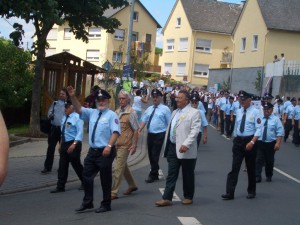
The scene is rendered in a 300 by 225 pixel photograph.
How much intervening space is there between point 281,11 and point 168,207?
36.7 meters

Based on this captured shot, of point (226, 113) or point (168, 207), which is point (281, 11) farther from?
point (168, 207)

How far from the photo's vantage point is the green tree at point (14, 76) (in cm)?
2133

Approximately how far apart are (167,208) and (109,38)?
179 ft

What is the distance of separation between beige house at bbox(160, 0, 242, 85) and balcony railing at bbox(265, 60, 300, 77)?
2351 centimetres

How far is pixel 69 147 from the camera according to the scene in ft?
32.2

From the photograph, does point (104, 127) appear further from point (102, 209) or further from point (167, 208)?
point (167, 208)

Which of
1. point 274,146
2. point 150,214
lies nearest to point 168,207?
point 150,214

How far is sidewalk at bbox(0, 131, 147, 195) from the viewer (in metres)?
10.5

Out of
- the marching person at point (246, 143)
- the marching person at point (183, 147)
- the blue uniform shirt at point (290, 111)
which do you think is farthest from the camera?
the blue uniform shirt at point (290, 111)

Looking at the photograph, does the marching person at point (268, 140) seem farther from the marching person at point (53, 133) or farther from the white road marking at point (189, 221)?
the white road marking at point (189, 221)

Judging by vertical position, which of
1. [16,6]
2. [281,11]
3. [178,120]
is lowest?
[178,120]

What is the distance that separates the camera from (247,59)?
44.5 meters

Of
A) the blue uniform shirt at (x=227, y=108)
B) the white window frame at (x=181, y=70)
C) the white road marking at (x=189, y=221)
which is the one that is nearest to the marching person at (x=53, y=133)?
the white road marking at (x=189, y=221)

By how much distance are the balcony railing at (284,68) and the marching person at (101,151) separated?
24307 millimetres
